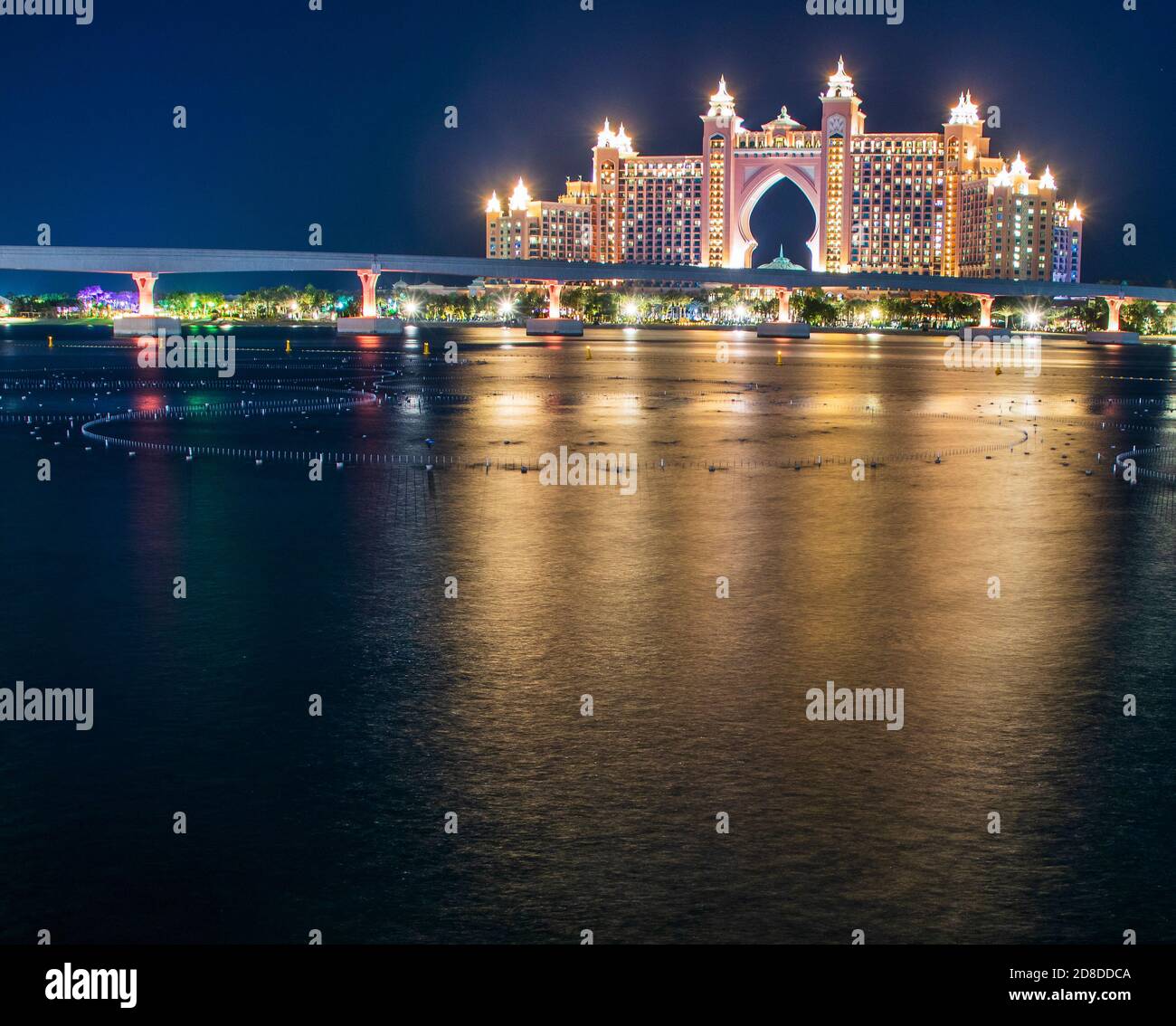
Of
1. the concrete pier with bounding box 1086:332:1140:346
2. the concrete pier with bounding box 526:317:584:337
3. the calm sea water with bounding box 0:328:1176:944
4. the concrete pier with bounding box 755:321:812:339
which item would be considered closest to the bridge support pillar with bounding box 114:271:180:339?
the concrete pier with bounding box 526:317:584:337

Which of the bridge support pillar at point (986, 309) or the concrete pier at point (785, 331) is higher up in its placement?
the bridge support pillar at point (986, 309)

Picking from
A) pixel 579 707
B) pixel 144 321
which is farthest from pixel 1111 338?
pixel 579 707

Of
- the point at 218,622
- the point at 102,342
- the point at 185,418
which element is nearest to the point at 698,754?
the point at 218,622

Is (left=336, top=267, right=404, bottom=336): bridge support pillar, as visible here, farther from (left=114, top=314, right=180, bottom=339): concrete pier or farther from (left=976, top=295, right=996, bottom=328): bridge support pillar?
(left=976, top=295, right=996, bottom=328): bridge support pillar

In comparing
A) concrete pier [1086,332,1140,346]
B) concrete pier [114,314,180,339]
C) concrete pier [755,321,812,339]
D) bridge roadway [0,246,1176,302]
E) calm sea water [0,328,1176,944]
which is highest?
bridge roadway [0,246,1176,302]

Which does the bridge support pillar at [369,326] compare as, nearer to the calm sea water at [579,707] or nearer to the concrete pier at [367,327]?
the concrete pier at [367,327]

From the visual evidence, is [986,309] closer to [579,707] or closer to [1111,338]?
[1111,338]

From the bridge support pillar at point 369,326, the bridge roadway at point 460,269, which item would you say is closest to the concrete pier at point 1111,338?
the bridge roadway at point 460,269

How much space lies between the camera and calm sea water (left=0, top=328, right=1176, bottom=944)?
8.85 metres

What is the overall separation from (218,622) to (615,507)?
31.4 feet

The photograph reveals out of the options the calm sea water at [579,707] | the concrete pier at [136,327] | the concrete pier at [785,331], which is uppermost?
the concrete pier at [136,327]

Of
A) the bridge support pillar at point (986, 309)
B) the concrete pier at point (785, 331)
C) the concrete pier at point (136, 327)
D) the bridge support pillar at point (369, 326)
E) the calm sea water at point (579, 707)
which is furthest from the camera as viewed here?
the bridge support pillar at point (986, 309)

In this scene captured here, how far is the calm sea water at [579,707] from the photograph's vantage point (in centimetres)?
885

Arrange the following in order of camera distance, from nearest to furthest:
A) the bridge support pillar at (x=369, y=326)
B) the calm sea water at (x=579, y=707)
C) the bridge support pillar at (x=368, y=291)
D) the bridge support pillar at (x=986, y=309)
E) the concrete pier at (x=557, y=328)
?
the calm sea water at (x=579, y=707)
the concrete pier at (x=557, y=328)
the bridge support pillar at (x=369, y=326)
the bridge support pillar at (x=368, y=291)
the bridge support pillar at (x=986, y=309)
